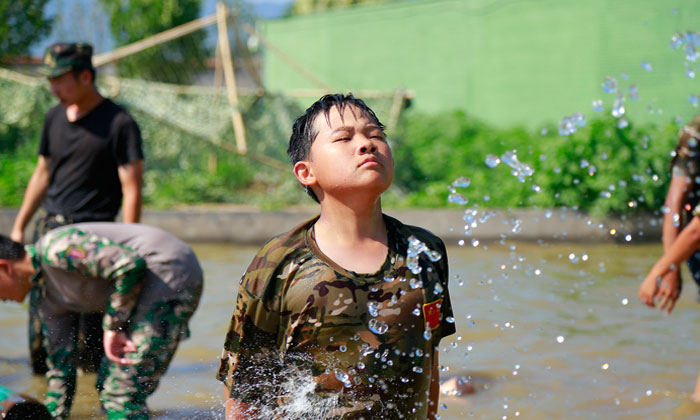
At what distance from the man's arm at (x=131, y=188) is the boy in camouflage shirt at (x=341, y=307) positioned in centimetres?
243

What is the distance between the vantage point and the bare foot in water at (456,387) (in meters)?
4.75

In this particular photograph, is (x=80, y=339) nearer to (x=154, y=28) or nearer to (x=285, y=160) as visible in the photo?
(x=285, y=160)

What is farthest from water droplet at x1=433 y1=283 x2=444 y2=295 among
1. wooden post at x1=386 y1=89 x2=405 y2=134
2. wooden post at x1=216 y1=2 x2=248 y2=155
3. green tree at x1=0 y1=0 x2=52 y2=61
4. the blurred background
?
green tree at x1=0 y1=0 x2=52 y2=61

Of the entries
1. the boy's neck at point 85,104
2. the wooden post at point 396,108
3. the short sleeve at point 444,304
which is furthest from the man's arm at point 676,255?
the wooden post at point 396,108

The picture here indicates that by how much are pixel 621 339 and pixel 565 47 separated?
9334 millimetres

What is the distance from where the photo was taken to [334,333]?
250 cm

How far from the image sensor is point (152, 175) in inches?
482

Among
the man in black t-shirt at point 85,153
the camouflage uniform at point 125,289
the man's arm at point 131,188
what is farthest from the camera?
the man in black t-shirt at point 85,153

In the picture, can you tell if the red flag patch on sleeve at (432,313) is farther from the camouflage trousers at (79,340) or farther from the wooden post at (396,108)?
the wooden post at (396,108)

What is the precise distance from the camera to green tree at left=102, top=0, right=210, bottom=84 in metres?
18.4

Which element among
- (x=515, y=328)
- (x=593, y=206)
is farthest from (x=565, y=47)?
(x=515, y=328)

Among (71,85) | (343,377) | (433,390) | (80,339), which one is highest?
(71,85)

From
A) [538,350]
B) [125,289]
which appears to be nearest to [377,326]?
[125,289]

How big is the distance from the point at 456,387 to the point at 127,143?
2407mm
